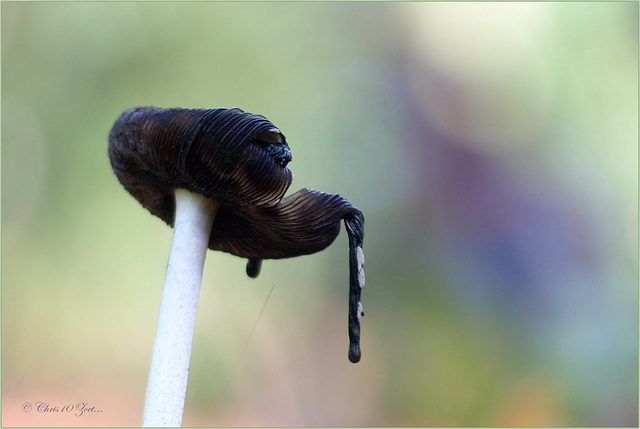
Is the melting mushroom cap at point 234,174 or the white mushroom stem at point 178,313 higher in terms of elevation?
the melting mushroom cap at point 234,174

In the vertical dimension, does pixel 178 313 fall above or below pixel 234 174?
below

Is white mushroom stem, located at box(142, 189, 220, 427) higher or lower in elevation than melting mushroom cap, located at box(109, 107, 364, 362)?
lower

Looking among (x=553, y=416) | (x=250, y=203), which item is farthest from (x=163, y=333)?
(x=553, y=416)

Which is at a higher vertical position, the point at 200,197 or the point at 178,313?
the point at 200,197
